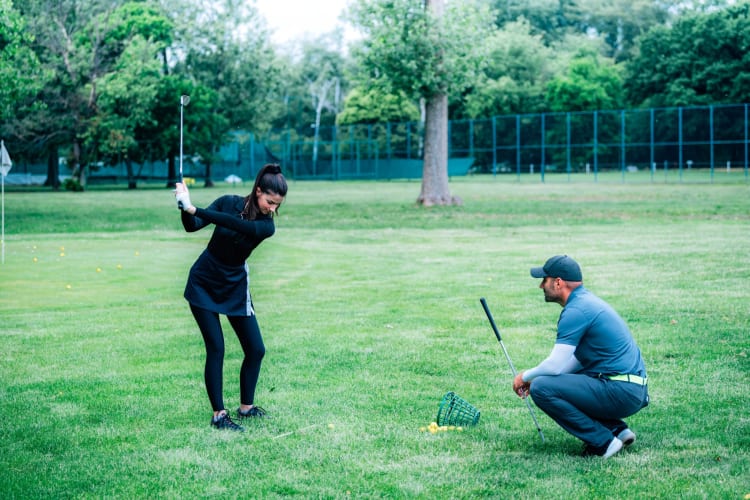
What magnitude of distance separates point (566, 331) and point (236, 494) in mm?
2268

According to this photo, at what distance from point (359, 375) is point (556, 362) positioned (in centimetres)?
299

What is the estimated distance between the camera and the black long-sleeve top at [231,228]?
6465mm

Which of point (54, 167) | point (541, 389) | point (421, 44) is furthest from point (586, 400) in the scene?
point (54, 167)

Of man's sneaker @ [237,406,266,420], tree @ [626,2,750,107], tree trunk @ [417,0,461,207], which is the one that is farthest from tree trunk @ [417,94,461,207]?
tree @ [626,2,750,107]

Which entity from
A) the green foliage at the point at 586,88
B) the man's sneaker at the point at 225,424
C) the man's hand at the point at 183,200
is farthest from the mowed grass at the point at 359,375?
the green foliage at the point at 586,88

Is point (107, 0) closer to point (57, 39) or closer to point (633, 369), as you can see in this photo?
point (57, 39)

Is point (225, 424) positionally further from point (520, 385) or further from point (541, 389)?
point (541, 389)

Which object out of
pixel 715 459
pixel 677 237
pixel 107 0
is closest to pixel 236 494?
pixel 715 459

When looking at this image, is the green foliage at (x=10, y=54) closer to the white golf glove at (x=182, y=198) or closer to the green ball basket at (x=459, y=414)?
the white golf glove at (x=182, y=198)

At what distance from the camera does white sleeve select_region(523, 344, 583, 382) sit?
595 cm

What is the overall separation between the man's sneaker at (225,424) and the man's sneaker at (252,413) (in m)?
0.23

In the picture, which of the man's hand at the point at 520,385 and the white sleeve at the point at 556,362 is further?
the man's hand at the point at 520,385

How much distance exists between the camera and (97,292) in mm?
14047

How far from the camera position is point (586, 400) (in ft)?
19.7
